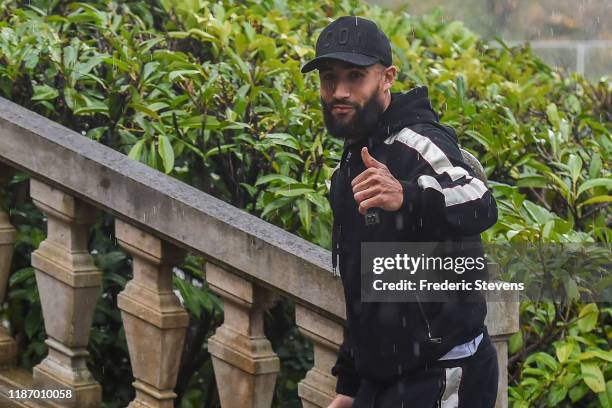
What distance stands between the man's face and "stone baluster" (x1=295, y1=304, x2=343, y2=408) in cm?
67

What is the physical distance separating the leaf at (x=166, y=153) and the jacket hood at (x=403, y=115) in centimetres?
126

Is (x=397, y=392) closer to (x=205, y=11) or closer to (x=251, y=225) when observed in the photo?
(x=251, y=225)

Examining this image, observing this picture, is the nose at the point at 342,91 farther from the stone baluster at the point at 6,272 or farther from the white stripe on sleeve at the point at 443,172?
the stone baluster at the point at 6,272

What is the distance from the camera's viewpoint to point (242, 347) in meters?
4.17

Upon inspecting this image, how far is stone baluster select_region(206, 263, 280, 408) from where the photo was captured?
415 centimetres

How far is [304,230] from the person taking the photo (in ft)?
15.5

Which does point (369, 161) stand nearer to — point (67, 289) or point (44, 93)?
point (67, 289)

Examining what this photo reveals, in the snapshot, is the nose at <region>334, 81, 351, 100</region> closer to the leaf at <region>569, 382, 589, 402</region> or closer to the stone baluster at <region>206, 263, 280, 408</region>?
the stone baluster at <region>206, 263, 280, 408</region>

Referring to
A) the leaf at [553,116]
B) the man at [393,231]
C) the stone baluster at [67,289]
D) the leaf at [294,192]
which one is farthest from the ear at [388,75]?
the leaf at [553,116]

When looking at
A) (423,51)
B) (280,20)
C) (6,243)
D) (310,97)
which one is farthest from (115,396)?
(423,51)

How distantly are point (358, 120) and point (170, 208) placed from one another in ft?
2.77

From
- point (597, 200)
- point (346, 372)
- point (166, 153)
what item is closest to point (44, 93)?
point (166, 153)

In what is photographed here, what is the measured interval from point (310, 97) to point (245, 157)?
59cm

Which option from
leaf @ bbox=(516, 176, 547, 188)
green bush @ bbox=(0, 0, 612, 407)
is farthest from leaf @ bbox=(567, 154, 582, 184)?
leaf @ bbox=(516, 176, 547, 188)
